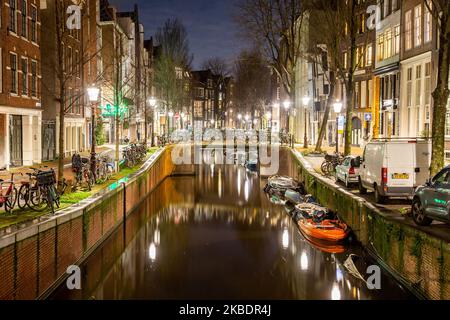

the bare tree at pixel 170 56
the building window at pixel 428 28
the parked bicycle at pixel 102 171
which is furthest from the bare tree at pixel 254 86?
the parked bicycle at pixel 102 171

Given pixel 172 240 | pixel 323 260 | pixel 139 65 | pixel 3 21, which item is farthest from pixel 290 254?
pixel 139 65

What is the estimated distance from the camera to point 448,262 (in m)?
11.5

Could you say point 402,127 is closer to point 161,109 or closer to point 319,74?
point 319,74

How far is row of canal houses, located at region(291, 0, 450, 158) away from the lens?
112 feet

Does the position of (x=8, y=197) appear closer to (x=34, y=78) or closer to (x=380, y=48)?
(x=34, y=78)

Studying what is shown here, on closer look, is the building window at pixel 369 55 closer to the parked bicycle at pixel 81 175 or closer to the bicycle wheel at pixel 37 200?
the parked bicycle at pixel 81 175

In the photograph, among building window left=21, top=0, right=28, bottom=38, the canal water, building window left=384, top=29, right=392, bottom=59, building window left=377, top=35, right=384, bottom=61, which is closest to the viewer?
the canal water

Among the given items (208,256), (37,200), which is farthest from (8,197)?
(208,256)

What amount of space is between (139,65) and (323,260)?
55.6 meters

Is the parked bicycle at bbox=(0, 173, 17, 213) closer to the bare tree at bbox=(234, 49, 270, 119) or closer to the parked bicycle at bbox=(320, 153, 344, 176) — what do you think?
the parked bicycle at bbox=(320, 153, 344, 176)

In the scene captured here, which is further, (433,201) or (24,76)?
(24,76)

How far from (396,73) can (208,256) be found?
83.6ft

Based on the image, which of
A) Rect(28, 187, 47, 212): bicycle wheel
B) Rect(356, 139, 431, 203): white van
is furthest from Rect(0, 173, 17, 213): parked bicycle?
Rect(356, 139, 431, 203): white van

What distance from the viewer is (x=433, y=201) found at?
14281 mm
